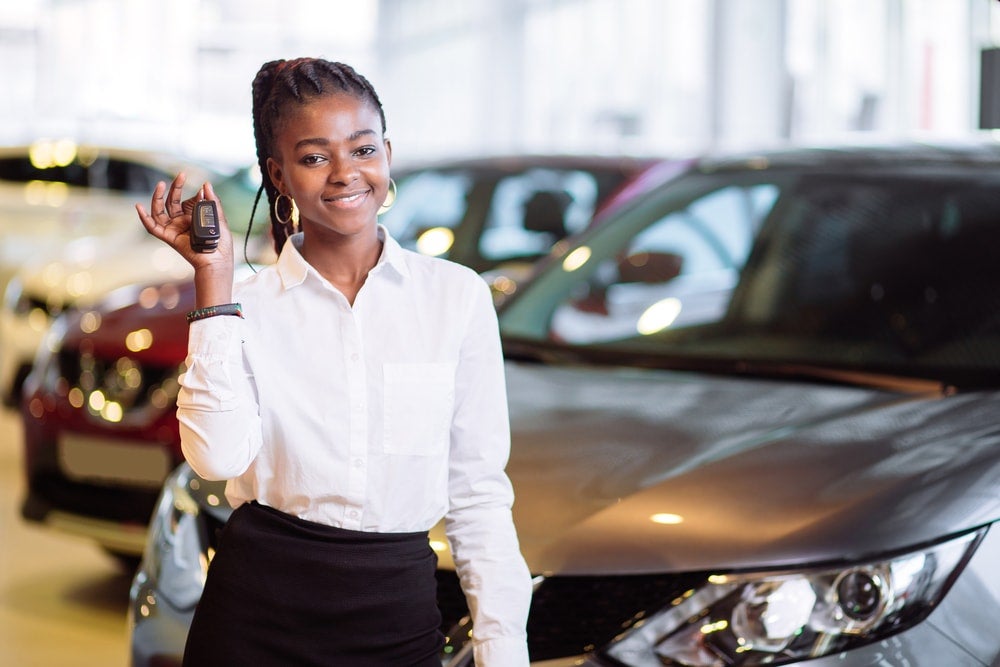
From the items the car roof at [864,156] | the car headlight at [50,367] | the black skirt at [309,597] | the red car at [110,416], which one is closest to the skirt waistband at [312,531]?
the black skirt at [309,597]

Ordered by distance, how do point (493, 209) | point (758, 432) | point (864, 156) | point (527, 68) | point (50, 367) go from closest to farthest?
point (758, 432)
point (864, 156)
point (50, 367)
point (493, 209)
point (527, 68)

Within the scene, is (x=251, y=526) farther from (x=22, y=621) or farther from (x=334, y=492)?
(x=22, y=621)

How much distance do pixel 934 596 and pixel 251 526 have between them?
952 millimetres

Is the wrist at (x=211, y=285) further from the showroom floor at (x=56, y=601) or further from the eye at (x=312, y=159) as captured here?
the showroom floor at (x=56, y=601)

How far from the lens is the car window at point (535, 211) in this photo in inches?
215

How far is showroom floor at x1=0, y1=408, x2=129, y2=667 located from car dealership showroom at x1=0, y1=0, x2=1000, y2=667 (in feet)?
0.05

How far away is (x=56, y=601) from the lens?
463cm

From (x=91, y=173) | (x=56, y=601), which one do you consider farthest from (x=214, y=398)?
(x=91, y=173)

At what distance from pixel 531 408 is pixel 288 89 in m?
1.09

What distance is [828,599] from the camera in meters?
2.09

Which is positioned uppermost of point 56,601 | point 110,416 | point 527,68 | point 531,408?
point 527,68

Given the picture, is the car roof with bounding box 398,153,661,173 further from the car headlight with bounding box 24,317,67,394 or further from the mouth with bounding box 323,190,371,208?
the mouth with bounding box 323,190,371,208

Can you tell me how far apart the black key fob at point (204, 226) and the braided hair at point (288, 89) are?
5.7 inches

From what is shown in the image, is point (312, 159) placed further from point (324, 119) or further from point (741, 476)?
point (741, 476)
